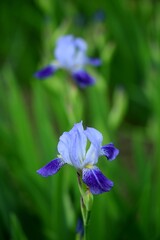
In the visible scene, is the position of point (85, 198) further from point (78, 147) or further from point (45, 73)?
point (45, 73)

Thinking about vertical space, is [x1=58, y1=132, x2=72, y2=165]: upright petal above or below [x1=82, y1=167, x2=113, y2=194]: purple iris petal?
above

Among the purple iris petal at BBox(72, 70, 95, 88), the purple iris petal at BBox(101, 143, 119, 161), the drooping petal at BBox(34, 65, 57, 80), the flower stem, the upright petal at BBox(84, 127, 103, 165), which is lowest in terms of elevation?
the flower stem

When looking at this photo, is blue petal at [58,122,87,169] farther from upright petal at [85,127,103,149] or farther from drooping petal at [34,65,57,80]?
drooping petal at [34,65,57,80]

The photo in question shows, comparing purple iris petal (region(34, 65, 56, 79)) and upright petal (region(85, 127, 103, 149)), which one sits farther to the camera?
purple iris petal (region(34, 65, 56, 79))

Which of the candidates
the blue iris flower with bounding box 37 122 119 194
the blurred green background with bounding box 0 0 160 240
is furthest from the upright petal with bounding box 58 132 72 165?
the blurred green background with bounding box 0 0 160 240

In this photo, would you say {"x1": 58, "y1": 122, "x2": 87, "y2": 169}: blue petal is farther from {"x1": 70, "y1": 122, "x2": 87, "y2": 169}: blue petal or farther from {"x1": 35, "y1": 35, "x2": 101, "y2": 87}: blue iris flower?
{"x1": 35, "y1": 35, "x2": 101, "y2": 87}: blue iris flower

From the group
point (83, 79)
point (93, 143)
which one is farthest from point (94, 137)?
point (83, 79)
